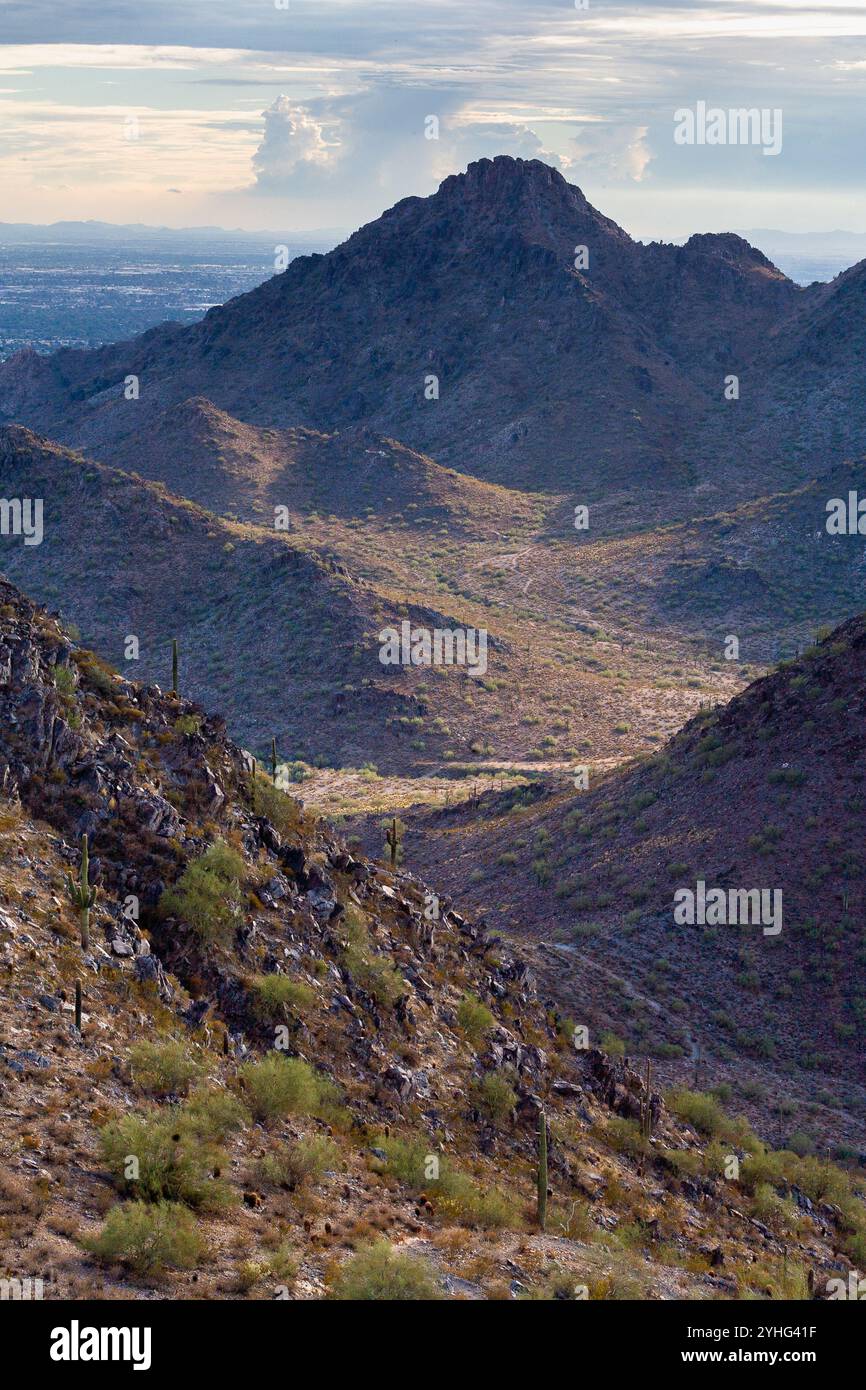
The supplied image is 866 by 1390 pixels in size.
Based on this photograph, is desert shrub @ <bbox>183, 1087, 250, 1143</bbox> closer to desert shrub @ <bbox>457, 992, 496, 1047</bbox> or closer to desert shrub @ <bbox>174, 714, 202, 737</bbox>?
desert shrub @ <bbox>457, 992, 496, 1047</bbox>

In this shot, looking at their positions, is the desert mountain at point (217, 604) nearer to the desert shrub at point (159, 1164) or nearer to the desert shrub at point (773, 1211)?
the desert shrub at point (773, 1211)

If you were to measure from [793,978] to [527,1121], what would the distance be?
40.7ft

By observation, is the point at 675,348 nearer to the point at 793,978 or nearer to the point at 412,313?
the point at 412,313

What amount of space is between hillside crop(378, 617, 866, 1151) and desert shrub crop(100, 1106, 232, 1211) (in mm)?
15197

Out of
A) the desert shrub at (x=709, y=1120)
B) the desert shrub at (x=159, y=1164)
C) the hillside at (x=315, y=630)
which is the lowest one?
the desert shrub at (x=709, y=1120)

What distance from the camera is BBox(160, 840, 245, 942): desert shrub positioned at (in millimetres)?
20719

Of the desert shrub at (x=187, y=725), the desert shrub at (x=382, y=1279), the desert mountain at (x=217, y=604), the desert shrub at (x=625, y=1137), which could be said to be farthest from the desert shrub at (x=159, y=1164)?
the desert mountain at (x=217, y=604)

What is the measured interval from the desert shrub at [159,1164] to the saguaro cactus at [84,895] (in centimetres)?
335

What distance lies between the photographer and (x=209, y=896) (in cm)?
2100

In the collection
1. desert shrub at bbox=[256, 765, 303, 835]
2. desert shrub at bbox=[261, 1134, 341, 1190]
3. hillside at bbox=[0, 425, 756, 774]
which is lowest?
desert shrub at bbox=[261, 1134, 341, 1190]

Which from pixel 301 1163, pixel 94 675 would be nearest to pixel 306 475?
pixel 94 675

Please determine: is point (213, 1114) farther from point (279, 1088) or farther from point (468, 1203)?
point (468, 1203)

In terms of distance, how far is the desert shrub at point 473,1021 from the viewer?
917 inches

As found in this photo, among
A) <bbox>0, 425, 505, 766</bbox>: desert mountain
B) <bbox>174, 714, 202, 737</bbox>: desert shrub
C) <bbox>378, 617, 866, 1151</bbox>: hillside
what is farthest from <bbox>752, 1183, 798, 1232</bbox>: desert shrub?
<bbox>0, 425, 505, 766</bbox>: desert mountain
